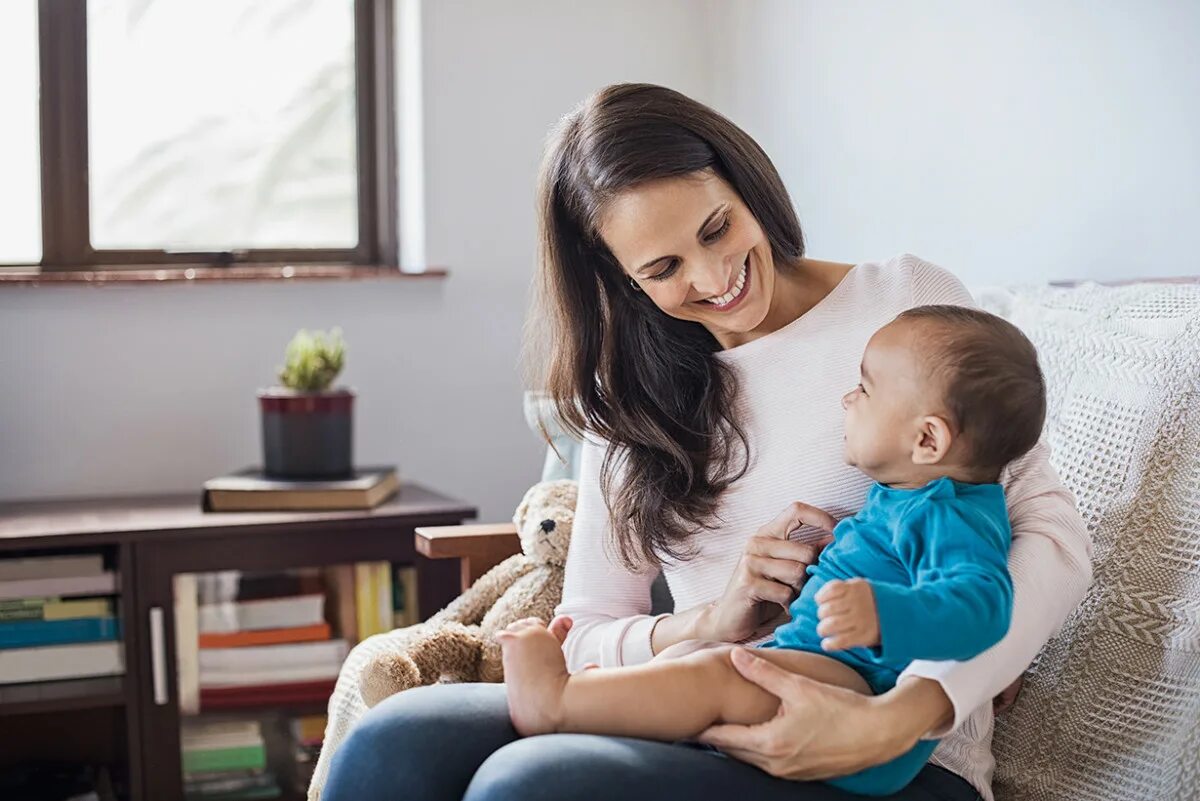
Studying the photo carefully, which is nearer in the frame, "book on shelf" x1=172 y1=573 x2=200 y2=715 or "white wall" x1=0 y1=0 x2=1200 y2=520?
"white wall" x1=0 y1=0 x2=1200 y2=520

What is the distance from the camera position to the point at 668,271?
1.41 m

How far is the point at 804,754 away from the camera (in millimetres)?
1097

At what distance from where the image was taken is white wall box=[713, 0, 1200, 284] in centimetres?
166

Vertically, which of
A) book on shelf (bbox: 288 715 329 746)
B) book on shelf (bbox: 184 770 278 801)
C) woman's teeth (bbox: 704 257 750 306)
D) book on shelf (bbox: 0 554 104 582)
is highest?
woman's teeth (bbox: 704 257 750 306)

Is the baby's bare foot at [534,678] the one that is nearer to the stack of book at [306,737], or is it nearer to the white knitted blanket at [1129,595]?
the white knitted blanket at [1129,595]

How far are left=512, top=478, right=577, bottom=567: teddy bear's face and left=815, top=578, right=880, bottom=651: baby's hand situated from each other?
811 mm

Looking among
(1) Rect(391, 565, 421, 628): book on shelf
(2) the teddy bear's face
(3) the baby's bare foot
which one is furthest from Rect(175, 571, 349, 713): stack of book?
(3) the baby's bare foot

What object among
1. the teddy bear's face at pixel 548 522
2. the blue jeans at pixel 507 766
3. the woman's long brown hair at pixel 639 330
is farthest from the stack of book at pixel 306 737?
the blue jeans at pixel 507 766

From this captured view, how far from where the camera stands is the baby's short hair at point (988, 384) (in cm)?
116

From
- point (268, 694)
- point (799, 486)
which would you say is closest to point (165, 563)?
point (268, 694)

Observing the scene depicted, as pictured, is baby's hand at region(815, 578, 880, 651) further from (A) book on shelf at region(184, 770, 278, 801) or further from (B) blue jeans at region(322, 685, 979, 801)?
(A) book on shelf at region(184, 770, 278, 801)

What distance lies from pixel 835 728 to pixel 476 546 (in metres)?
0.96

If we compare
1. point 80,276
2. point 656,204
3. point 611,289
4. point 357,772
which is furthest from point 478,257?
point 357,772

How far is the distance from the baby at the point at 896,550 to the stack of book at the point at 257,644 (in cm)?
121
